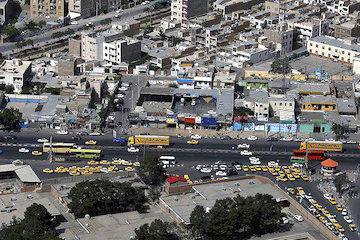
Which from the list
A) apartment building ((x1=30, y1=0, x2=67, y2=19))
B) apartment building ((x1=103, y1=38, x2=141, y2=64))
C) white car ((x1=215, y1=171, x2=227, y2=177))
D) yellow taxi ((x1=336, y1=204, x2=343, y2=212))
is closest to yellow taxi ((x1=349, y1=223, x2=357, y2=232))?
yellow taxi ((x1=336, y1=204, x2=343, y2=212))

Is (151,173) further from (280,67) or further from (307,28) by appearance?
(307,28)

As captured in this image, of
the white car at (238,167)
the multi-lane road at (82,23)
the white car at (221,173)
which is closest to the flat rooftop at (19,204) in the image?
the white car at (221,173)

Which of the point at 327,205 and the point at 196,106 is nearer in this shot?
the point at 327,205

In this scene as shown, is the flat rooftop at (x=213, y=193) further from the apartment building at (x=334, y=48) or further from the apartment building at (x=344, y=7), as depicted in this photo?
the apartment building at (x=344, y=7)

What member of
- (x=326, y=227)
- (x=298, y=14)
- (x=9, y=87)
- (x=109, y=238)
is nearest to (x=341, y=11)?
(x=298, y=14)

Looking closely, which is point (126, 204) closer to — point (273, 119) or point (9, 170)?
point (9, 170)
